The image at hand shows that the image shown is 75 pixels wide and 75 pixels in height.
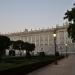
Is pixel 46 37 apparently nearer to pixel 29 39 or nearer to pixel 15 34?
pixel 29 39

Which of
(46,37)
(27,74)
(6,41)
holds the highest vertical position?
(46,37)

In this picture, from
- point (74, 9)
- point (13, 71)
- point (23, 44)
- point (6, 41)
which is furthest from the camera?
point (23, 44)

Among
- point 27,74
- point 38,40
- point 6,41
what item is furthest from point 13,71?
point 38,40

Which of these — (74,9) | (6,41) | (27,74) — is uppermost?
(74,9)

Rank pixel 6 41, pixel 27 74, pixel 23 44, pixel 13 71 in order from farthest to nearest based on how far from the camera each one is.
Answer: pixel 23 44, pixel 6 41, pixel 27 74, pixel 13 71

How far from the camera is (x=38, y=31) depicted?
153 m

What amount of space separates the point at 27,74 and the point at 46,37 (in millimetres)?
130490

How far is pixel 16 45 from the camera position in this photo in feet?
233

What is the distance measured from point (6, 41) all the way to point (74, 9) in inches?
384

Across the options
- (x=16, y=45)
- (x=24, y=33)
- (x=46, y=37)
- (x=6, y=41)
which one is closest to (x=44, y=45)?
(x=46, y=37)

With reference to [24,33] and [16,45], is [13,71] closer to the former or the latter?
[16,45]

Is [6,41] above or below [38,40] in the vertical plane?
below

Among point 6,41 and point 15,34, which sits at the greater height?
point 15,34

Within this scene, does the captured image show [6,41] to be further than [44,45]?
No
